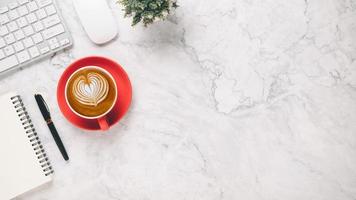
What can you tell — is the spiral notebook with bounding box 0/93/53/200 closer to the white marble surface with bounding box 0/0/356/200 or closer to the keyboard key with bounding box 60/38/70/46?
the white marble surface with bounding box 0/0/356/200

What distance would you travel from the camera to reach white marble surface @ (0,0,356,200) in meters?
0.92

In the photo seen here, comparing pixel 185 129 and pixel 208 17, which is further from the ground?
pixel 208 17

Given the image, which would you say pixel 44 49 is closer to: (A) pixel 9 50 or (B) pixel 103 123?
(A) pixel 9 50

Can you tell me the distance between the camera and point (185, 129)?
3.05ft

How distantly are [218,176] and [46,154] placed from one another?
1.25ft

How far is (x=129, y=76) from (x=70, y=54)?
14cm

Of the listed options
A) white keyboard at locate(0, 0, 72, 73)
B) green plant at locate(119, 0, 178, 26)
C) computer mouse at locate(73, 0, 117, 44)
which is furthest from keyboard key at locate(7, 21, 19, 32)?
green plant at locate(119, 0, 178, 26)

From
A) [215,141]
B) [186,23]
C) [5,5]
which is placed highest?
[5,5]

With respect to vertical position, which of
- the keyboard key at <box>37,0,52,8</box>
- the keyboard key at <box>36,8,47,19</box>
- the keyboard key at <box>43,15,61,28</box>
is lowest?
the keyboard key at <box>43,15,61,28</box>

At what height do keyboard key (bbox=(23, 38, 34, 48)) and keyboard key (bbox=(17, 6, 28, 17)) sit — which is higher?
keyboard key (bbox=(17, 6, 28, 17))

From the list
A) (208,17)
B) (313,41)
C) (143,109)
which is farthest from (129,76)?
(313,41)

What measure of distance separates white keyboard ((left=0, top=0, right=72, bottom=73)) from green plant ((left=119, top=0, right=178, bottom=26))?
16cm

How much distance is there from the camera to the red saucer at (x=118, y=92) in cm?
89

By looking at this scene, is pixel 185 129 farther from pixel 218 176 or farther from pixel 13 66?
pixel 13 66
